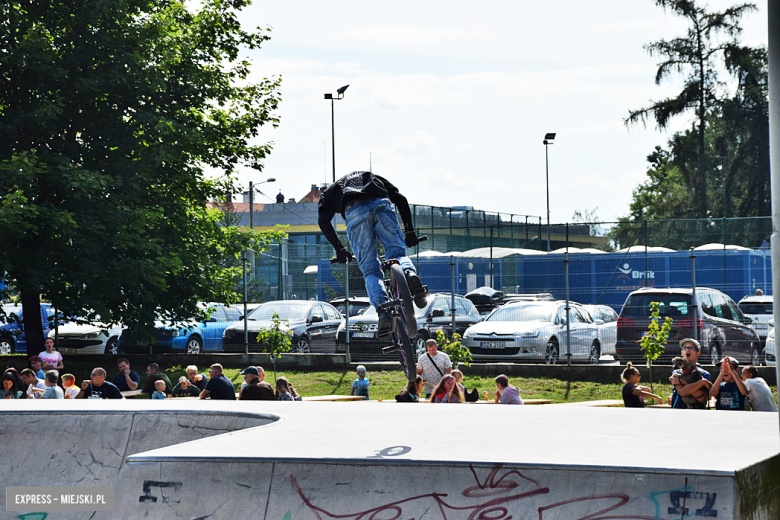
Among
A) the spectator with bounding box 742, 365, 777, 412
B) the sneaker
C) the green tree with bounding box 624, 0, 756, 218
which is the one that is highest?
the green tree with bounding box 624, 0, 756, 218

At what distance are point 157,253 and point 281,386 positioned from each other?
24.6ft

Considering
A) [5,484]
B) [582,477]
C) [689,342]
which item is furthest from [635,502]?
[689,342]

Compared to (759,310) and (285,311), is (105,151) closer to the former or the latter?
(285,311)

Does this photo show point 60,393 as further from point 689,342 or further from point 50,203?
point 689,342

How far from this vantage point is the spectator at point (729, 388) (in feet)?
34.0

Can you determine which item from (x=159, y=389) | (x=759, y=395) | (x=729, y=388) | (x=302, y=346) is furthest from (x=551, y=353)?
(x=159, y=389)

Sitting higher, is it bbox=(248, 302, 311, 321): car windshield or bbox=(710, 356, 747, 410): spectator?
bbox=(248, 302, 311, 321): car windshield

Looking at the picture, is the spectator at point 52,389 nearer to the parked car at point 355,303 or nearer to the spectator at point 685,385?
the parked car at point 355,303

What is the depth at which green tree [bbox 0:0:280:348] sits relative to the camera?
17.5 metres

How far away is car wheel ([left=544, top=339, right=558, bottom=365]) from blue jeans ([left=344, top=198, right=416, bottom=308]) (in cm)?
1008

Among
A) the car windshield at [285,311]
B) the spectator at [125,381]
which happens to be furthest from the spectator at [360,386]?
the car windshield at [285,311]

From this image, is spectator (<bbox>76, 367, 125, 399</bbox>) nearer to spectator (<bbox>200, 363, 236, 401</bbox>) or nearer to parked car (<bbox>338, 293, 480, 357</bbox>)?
spectator (<bbox>200, 363, 236, 401</bbox>)

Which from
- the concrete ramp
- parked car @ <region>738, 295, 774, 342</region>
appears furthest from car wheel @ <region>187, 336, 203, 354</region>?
the concrete ramp

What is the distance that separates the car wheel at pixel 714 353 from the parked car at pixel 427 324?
17.8 feet
